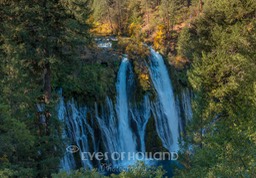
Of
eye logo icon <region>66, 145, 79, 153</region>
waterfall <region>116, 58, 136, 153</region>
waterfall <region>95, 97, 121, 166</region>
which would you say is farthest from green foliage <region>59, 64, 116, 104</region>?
eye logo icon <region>66, 145, 79, 153</region>

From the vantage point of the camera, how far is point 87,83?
16.8 metres

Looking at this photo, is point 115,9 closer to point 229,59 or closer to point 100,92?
point 100,92

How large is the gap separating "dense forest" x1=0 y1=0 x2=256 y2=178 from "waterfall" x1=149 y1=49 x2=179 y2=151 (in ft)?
8.31

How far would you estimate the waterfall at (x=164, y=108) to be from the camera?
2058 cm

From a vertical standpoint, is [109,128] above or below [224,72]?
below

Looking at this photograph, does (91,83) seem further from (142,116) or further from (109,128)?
(142,116)

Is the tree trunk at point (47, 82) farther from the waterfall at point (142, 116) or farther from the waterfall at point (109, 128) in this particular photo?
the waterfall at point (142, 116)

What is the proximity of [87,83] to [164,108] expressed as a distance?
7759 millimetres

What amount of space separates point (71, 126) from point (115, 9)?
30.0 meters

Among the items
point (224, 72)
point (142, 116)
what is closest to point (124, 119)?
point (142, 116)

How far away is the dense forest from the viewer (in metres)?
7.66

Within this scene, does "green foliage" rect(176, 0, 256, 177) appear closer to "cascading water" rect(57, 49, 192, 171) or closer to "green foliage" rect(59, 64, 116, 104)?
"cascading water" rect(57, 49, 192, 171)

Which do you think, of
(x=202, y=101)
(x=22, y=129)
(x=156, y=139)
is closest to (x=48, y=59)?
(x=22, y=129)

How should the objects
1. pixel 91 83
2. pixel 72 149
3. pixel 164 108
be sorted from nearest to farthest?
pixel 72 149
pixel 91 83
pixel 164 108
